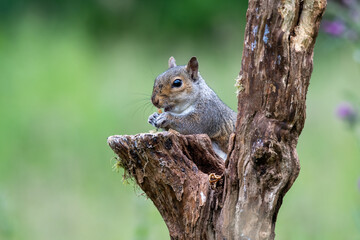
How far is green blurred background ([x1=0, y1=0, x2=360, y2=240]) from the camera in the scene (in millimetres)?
5023

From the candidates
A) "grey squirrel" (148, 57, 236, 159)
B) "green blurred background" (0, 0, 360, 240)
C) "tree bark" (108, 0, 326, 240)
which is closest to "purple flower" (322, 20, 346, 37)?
"green blurred background" (0, 0, 360, 240)

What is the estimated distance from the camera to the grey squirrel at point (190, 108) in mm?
3186

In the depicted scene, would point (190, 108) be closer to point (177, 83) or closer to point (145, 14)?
point (177, 83)

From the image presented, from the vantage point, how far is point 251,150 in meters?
2.18

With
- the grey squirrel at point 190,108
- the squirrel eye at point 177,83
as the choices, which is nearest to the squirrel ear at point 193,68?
the grey squirrel at point 190,108

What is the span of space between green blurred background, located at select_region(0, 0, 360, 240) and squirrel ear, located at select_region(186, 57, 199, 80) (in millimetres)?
290

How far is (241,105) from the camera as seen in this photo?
7.21 feet

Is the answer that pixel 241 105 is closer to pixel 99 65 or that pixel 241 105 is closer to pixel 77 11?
pixel 99 65

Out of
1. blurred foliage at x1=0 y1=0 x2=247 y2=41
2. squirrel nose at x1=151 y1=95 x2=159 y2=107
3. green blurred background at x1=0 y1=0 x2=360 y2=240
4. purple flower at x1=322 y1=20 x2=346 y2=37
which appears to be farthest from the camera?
blurred foliage at x1=0 y1=0 x2=247 y2=41

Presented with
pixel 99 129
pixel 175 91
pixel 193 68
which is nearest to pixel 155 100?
pixel 175 91

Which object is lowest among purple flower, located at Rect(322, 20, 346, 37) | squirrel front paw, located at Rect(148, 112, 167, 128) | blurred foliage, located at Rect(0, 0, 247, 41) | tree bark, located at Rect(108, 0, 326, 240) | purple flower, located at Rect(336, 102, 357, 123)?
tree bark, located at Rect(108, 0, 326, 240)

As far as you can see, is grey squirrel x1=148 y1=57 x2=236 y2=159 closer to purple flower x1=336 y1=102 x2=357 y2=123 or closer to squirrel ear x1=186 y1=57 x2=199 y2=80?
squirrel ear x1=186 y1=57 x2=199 y2=80

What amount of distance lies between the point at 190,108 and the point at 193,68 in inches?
9.5

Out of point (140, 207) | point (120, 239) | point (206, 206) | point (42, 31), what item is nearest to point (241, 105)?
point (206, 206)
